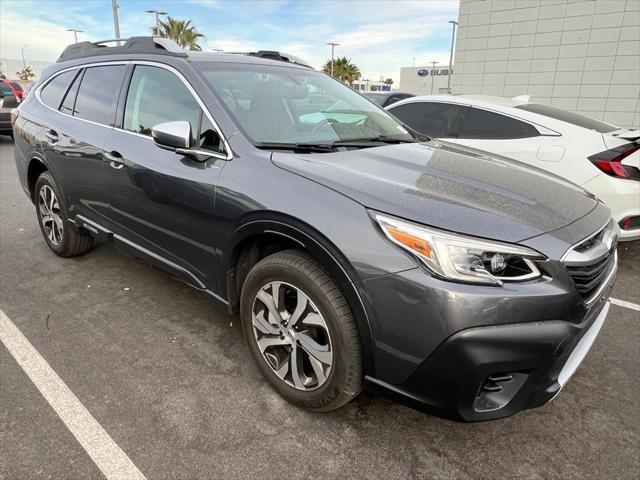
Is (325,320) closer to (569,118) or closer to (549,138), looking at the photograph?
(549,138)

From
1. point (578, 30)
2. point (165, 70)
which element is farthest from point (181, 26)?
point (165, 70)

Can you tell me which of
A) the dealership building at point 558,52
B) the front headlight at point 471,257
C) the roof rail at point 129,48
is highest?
the dealership building at point 558,52

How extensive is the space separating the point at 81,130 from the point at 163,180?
130 cm

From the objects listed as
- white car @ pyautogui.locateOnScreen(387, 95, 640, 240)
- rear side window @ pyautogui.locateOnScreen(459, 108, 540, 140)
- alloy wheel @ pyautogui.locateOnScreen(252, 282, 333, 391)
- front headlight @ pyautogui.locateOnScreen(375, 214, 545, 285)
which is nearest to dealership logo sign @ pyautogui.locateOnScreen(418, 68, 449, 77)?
white car @ pyautogui.locateOnScreen(387, 95, 640, 240)

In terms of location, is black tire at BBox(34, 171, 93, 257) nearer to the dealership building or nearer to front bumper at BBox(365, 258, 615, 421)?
front bumper at BBox(365, 258, 615, 421)

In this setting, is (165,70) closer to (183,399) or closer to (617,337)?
(183,399)

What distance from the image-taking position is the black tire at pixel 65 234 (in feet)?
12.5

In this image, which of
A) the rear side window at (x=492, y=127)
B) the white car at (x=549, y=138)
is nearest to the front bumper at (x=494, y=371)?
the white car at (x=549, y=138)

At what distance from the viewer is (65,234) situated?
3.93 m

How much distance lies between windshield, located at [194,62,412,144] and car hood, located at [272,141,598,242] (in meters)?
0.27

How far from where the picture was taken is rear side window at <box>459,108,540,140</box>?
452 cm

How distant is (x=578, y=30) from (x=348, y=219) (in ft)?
47.1

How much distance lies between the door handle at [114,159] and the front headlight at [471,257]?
2138 millimetres

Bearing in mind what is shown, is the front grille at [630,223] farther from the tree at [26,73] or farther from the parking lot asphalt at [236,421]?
the tree at [26,73]
